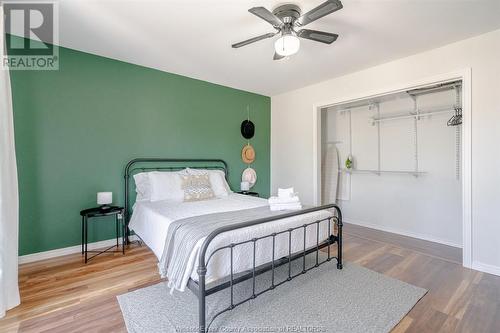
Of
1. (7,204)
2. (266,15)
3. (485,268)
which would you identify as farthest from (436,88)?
(7,204)

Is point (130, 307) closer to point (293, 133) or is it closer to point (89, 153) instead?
point (89, 153)

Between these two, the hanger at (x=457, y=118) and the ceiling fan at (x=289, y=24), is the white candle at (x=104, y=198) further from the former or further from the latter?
the hanger at (x=457, y=118)

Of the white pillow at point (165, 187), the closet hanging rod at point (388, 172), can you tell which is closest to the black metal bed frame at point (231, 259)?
the white pillow at point (165, 187)

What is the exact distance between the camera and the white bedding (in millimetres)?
1816

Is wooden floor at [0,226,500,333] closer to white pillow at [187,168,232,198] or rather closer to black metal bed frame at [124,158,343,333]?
black metal bed frame at [124,158,343,333]

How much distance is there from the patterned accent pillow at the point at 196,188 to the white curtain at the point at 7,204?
5.52 ft

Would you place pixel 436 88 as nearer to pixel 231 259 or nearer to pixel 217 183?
pixel 217 183

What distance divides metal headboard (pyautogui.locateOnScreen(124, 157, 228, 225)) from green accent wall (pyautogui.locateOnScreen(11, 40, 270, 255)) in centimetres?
8

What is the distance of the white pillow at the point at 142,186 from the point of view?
346 centimetres

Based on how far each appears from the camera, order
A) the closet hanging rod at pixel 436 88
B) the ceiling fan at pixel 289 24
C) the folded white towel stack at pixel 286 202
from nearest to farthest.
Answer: the ceiling fan at pixel 289 24 → the folded white towel stack at pixel 286 202 → the closet hanging rod at pixel 436 88

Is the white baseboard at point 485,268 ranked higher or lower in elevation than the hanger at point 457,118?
lower

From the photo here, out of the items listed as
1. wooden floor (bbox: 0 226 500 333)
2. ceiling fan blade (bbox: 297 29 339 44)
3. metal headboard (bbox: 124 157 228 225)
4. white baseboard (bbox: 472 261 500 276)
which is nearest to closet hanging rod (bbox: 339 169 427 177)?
wooden floor (bbox: 0 226 500 333)

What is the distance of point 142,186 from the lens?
11.5 ft

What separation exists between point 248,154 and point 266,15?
10.3 feet
